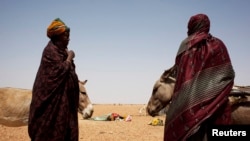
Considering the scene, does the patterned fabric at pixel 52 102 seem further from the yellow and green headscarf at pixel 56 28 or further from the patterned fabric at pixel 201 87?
the patterned fabric at pixel 201 87

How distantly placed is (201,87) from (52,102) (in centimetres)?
201

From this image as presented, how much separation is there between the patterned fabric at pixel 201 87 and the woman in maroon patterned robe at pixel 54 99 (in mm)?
1533

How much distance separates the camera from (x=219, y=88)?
2951 millimetres

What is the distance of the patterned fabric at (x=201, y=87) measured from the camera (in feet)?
9.61

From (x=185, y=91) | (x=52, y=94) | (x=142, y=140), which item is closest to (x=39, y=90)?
(x=52, y=94)

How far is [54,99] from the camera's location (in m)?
3.91

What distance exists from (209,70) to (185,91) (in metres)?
Answer: 0.33

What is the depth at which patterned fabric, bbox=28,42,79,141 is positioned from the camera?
12.7 feet

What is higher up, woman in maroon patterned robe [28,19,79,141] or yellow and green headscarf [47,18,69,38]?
yellow and green headscarf [47,18,69,38]
